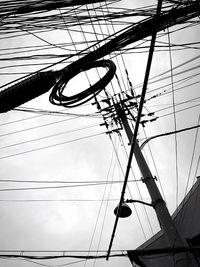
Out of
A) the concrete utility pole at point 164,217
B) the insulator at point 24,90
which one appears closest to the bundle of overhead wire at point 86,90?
the insulator at point 24,90

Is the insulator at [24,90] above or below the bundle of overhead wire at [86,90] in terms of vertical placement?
below

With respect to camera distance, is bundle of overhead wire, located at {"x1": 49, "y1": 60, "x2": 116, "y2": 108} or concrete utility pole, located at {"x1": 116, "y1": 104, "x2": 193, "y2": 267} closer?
bundle of overhead wire, located at {"x1": 49, "y1": 60, "x2": 116, "y2": 108}

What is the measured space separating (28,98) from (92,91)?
4.06ft

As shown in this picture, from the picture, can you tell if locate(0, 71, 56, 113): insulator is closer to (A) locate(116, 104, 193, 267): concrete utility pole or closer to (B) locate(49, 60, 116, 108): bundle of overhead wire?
(B) locate(49, 60, 116, 108): bundle of overhead wire

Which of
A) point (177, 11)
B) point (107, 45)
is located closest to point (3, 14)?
point (107, 45)

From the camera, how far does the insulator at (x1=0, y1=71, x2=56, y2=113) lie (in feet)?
11.1

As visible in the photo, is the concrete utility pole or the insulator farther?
the concrete utility pole

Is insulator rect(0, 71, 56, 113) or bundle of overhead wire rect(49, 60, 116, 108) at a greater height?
bundle of overhead wire rect(49, 60, 116, 108)

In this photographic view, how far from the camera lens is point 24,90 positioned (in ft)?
11.2

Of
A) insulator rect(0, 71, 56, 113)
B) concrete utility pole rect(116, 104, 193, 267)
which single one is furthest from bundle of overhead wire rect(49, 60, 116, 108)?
concrete utility pole rect(116, 104, 193, 267)

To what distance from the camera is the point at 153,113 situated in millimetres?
9531

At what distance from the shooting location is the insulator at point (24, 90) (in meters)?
3.39

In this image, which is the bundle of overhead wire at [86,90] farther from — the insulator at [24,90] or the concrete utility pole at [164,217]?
the concrete utility pole at [164,217]

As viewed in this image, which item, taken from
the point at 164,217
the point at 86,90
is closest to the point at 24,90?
the point at 86,90
